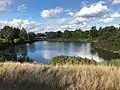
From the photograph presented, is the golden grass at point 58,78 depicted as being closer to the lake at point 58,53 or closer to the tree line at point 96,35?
the lake at point 58,53

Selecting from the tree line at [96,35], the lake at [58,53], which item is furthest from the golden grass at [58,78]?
the tree line at [96,35]

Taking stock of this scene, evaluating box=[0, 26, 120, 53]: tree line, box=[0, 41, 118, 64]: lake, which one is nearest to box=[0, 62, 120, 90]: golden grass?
box=[0, 41, 118, 64]: lake

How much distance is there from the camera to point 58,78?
7887 millimetres

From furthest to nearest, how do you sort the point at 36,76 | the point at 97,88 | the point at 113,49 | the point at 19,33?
the point at 19,33
the point at 113,49
the point at 36,76
the point at 97,88

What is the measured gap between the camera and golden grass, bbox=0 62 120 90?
7320 mm

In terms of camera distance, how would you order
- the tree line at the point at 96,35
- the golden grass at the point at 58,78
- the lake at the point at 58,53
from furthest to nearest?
the tree line at the point at 96,35 < the lake at the point at 58,53 < the golden grass at the point at 58,78

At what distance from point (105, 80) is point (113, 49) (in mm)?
99824

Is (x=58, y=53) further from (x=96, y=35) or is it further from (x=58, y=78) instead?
(x=96, y=35)

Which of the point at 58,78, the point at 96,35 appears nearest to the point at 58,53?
the point at 58,78

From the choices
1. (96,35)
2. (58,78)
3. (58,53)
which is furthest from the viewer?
(96,35)

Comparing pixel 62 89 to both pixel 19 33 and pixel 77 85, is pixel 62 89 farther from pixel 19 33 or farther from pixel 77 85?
pixel 19 33

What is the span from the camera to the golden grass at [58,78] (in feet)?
24.0

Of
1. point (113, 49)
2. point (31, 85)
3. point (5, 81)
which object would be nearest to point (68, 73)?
point (31, 85)

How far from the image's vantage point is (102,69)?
853 centimetres
